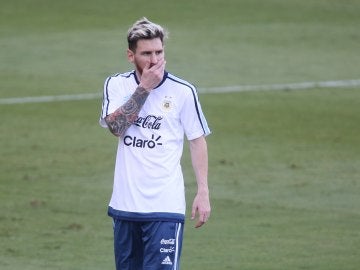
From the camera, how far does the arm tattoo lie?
7.74 metres

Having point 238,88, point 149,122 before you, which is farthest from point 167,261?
point 238,88

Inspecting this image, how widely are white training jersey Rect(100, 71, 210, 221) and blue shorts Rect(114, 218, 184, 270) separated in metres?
0.07

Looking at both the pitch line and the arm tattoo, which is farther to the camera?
the pitch line

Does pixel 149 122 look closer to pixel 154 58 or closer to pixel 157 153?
pixel 157 153

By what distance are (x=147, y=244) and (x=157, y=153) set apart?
596mm

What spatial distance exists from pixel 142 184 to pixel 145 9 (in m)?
19.3

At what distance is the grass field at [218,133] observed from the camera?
37.6 ft

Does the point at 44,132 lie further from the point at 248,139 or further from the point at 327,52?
the point at 327,52

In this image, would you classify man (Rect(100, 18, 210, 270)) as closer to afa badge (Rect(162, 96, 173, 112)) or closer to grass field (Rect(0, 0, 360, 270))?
afa badge (Rect(162, 96, 173, 112))

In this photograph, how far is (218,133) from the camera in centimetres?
1694

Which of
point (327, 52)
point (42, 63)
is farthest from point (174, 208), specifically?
point (327, 52)

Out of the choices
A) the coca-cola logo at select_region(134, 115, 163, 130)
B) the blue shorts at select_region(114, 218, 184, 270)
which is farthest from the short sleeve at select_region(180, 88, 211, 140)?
Answer: the blue shorts at select_region(114, 218, 184, 270)

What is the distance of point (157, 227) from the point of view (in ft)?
25.7

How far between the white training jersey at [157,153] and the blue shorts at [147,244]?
0.07m
